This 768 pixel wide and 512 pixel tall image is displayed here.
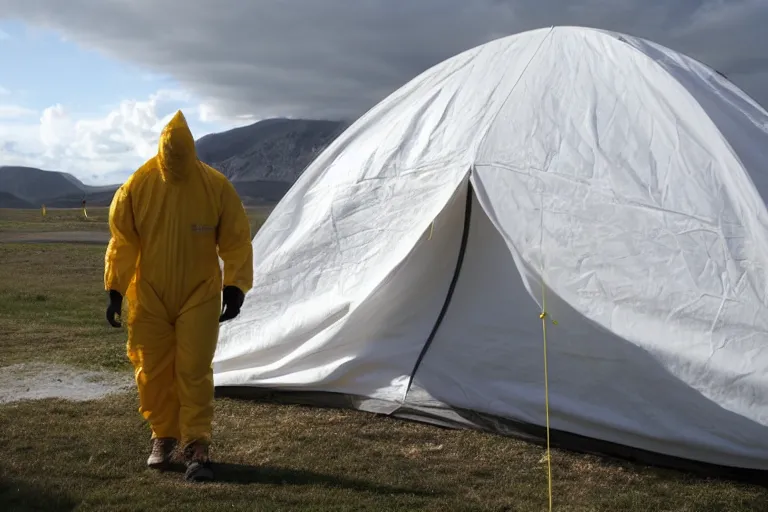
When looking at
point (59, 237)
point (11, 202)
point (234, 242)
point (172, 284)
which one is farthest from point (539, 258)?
point (11, 202)

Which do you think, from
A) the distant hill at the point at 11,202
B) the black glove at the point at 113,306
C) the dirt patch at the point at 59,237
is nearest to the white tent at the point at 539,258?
the black glove at the point at 113,306

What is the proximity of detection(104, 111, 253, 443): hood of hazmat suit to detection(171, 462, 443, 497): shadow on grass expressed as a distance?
0.24 metres

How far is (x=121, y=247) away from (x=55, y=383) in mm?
2651

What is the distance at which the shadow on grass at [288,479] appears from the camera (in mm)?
4406

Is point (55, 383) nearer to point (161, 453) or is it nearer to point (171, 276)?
point (161, 453)

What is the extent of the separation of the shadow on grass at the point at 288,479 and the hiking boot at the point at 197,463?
77 millimetres

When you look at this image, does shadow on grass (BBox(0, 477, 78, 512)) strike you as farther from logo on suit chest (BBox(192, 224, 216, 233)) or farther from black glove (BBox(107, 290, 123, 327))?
logo on suit chest (BBox(192, 224, 216, 233))

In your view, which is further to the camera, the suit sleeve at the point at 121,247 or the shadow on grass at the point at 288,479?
the suit sleeve at the point at 121,247

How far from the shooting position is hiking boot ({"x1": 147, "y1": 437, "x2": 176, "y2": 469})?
184 inches

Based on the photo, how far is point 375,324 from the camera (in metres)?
5.77

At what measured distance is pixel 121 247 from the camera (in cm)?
464

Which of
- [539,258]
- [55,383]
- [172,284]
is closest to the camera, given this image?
[172,284]

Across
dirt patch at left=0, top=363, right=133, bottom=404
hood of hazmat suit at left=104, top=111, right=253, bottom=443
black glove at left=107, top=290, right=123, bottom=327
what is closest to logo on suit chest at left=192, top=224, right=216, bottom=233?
hood of hazmat suit at left=104, top=111, right=253, bottom=443

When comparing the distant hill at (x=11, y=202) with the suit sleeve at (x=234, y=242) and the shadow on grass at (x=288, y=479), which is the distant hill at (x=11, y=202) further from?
the shadow on grass at (x=288, y=479)
